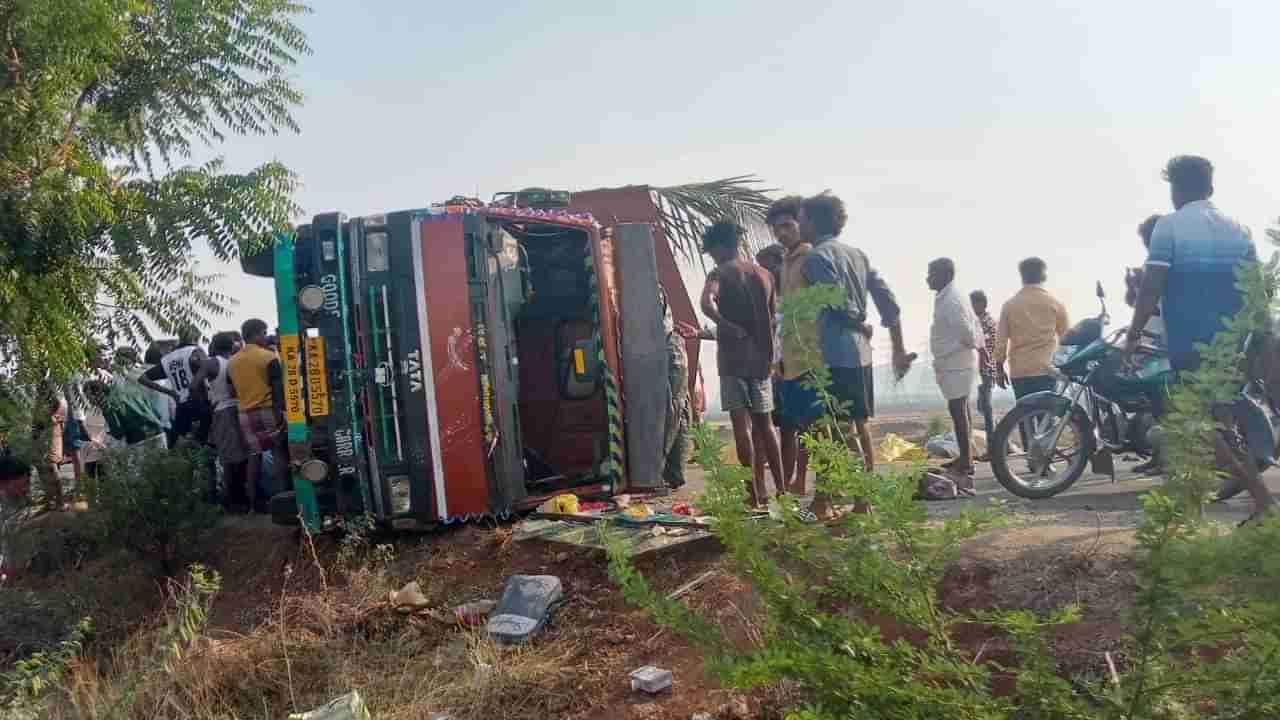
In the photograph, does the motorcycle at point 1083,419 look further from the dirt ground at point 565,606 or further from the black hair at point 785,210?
the black hair at point 785,210

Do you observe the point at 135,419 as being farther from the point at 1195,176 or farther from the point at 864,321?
the point at 1195,176

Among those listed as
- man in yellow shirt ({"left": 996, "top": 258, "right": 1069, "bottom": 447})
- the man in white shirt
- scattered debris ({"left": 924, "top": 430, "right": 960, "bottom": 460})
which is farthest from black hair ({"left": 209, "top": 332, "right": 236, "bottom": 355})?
man in yellow shirt ({"left": 996, "top": 258, "right": 1069, "bottom": 447})

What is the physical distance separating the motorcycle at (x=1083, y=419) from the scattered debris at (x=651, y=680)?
9.64ft

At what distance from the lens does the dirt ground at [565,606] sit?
3760 millimetres

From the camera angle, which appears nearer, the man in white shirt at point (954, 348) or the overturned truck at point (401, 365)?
the overturned truck at point (401, 365)

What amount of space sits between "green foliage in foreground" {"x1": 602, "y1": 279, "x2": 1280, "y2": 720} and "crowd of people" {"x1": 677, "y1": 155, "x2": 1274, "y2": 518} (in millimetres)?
437

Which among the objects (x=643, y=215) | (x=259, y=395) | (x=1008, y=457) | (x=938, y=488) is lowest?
(x=938, y=488)

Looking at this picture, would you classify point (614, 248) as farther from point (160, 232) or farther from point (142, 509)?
point (142, 509)

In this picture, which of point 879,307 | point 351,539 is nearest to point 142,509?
point 351,539

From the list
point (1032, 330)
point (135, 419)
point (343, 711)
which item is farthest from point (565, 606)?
point (135, 419)

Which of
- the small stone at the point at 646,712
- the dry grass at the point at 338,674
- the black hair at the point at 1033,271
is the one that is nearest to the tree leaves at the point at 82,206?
the dry grass at the point at 338,674

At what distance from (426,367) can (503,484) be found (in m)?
0.90

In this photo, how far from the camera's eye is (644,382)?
648cm

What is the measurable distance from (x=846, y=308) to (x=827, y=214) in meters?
0.63
